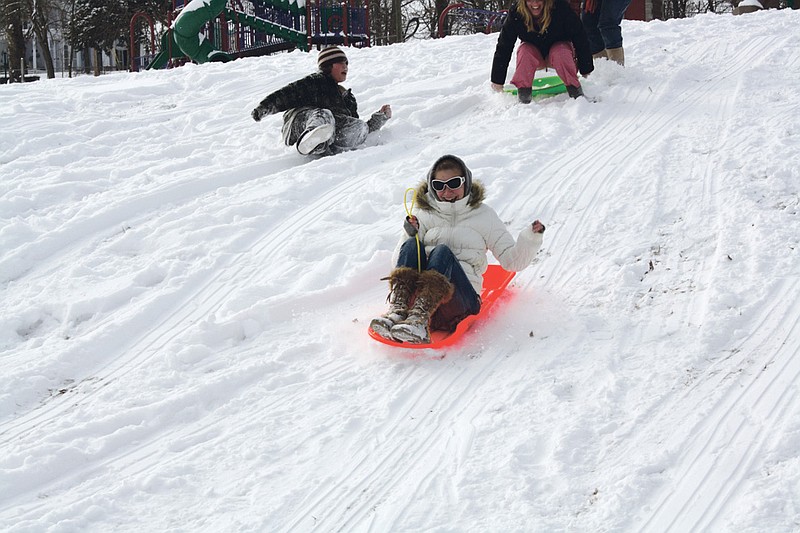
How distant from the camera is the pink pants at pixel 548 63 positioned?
23.4 feet

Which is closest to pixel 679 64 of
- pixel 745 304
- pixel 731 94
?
pixel 731 94

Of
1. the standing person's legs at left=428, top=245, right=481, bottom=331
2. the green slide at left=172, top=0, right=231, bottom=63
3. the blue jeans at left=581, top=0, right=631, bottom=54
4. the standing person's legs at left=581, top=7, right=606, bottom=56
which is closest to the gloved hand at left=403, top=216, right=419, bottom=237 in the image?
the standing person's legs at left=428, top=245, right=481, bottom=331

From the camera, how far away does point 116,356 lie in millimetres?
4051

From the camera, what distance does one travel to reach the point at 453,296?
395 centimetres

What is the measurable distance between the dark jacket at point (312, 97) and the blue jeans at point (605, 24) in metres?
2.58

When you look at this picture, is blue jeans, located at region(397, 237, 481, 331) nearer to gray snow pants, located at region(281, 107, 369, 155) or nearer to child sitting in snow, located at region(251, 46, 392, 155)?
child sitting in snow, located at region(251, 46, 392, 155)

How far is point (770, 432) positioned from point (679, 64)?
5.79 m

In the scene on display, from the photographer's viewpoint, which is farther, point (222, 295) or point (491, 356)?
point (222, 295)

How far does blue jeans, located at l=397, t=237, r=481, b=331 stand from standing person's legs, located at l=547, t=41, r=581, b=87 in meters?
3.62

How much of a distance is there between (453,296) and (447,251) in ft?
0.71

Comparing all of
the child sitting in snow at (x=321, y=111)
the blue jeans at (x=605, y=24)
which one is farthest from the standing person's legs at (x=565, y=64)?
the child sitting in snow at (x=321, y=111)

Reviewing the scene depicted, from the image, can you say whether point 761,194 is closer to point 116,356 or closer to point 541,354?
point 541,354

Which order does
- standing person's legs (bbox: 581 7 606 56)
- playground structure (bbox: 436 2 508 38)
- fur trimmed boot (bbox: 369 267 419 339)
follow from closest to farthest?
fur trimmed boot (bbox: 369 267 419 339) < standing person's legs (bbox: 581 7 606 56) < playground structure (bbox: 436 2 508 38)

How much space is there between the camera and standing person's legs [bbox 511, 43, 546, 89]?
7.25 metres
